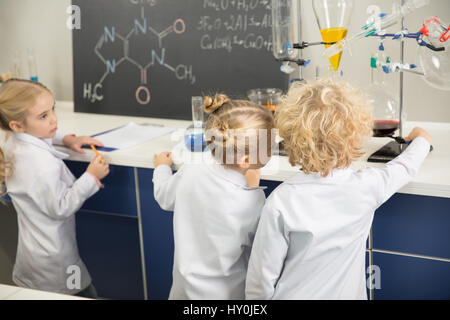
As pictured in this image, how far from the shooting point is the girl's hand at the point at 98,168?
1703 mm

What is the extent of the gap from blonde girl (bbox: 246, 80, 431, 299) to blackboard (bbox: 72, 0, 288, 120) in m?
0.88

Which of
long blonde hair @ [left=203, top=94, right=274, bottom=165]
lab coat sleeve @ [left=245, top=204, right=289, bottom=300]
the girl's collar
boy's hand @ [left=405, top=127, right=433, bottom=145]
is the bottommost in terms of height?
lab coat sleeve @ [left=245, top=204, right=289, bottom=300]

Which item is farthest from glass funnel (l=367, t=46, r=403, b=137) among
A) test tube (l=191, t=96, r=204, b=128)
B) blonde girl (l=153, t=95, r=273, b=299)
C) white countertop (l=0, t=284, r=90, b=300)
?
white countertop (l=0, t=284, r=90, b=300)

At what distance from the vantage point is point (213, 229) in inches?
48.8

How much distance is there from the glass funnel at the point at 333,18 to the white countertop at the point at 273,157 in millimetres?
350

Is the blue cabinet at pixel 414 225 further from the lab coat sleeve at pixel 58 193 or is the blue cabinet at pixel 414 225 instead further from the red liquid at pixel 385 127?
the lab coat sleeve at pixel 58 193

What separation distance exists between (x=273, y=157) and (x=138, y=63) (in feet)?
3.10

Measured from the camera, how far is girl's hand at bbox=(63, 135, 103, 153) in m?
1.80

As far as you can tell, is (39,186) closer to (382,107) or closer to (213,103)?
(213,103)
